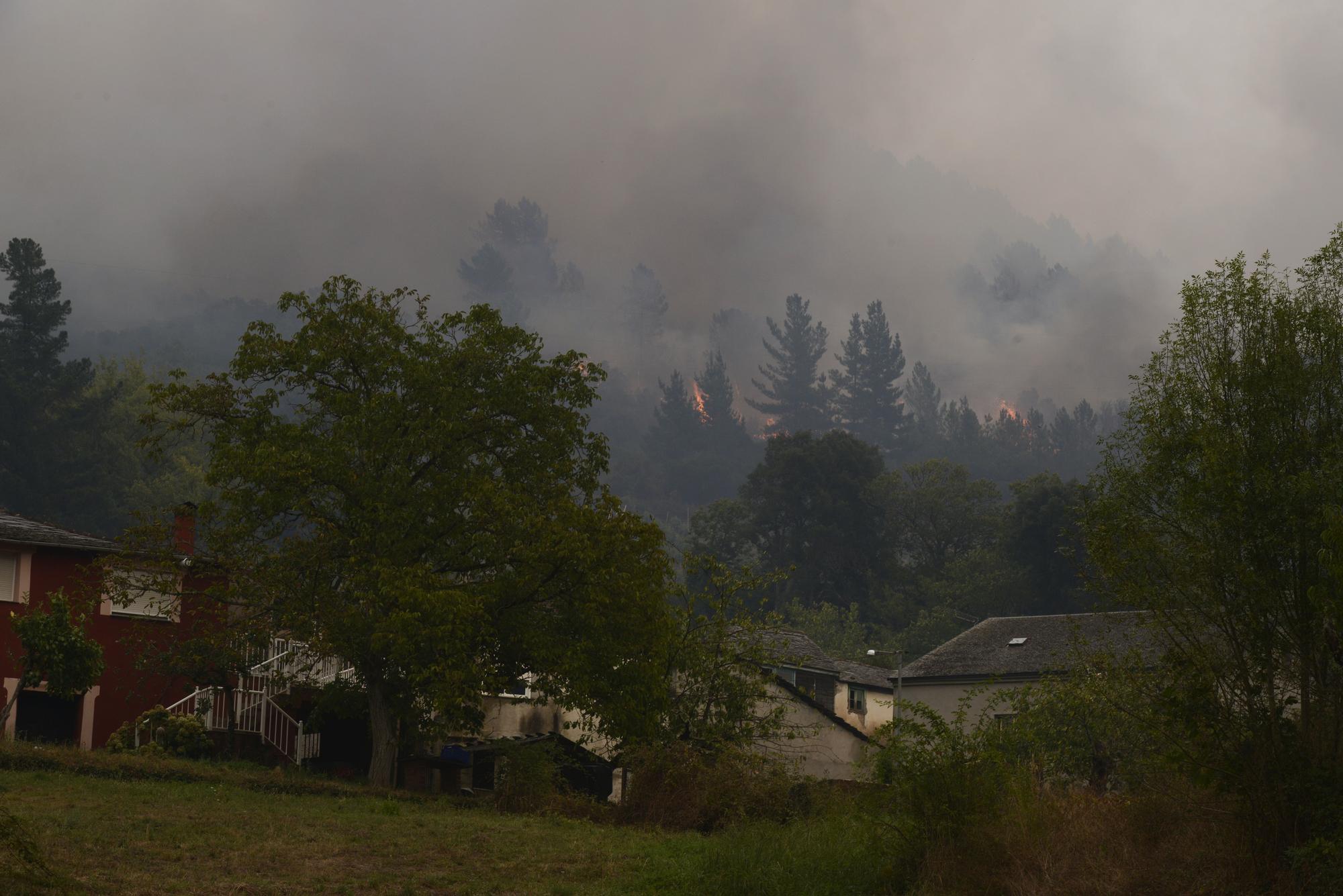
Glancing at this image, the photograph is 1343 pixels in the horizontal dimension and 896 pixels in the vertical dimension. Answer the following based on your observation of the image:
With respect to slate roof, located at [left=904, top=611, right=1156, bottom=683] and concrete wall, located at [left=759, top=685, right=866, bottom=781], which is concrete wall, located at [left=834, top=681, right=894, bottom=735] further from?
concrete wall, located at [left=759, top=685, right=866, bottom=781]

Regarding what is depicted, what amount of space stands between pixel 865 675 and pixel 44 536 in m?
38.8

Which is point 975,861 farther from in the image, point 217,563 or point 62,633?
point 217,563

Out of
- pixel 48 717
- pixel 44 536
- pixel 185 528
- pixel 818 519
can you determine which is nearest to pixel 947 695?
pixel 185 528

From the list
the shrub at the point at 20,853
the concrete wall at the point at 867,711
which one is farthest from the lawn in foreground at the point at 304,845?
the concrete wall at the point at 867,711

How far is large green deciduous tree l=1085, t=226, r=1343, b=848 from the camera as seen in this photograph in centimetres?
1279

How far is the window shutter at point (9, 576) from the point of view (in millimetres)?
29266

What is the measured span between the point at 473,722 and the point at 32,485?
206 ft

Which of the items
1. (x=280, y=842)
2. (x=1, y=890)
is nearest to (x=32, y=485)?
(x=280, y=842)

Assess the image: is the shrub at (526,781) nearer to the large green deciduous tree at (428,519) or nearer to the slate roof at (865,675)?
the large green deciduous tree at (428,519)

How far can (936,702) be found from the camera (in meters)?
45.7

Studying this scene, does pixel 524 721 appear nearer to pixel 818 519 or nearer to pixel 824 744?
pixel 824 744

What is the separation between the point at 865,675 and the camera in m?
58.2

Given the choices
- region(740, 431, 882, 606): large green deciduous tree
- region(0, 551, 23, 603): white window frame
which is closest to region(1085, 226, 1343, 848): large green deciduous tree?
region(0, 551, 23, 603): white window frame

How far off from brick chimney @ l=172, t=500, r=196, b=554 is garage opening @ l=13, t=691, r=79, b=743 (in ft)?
14.8
